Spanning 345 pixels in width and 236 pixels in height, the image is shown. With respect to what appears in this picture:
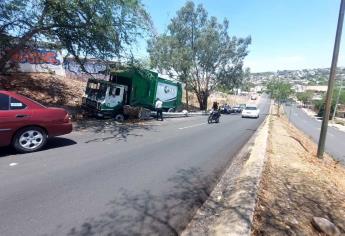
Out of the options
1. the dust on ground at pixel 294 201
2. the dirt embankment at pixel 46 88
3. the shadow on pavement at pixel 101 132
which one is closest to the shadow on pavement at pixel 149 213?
the dust on ground at pixel 294 201

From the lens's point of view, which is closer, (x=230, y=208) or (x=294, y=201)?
(x=230, y=208)

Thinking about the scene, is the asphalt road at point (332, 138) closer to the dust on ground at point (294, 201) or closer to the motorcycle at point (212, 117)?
the motorcycle at point (212, 117)

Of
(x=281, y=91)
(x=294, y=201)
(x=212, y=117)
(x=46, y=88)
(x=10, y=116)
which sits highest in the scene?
(x=281, y=91)

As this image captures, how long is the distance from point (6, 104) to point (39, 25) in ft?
22.0

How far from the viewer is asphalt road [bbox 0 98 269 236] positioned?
4.12m

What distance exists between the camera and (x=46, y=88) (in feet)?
64.9

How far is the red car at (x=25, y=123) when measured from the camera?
7262 mm

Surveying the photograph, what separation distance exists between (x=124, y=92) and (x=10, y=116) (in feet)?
34.5

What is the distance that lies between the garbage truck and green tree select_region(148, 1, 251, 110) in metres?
10.8

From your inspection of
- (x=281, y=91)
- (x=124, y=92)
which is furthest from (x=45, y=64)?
(x=281, y=91)

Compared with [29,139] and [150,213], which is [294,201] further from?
[29,139]

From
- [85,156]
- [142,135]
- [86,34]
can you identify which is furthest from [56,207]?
[86,34]

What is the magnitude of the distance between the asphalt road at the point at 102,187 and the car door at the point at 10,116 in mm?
559

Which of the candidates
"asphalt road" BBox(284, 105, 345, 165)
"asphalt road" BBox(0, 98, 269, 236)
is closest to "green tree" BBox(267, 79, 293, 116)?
"asphalt road" BBox(284, 105, 345, 165)
